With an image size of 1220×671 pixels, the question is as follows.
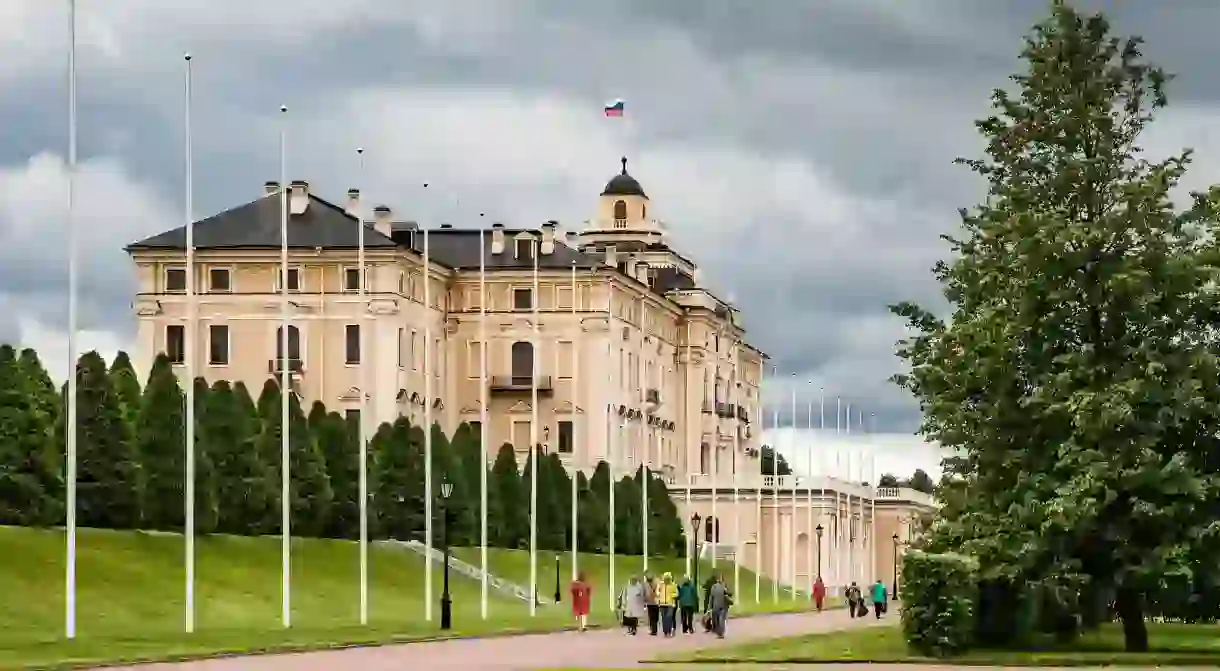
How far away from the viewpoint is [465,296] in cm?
16388

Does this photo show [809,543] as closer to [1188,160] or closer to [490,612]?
[490,612]

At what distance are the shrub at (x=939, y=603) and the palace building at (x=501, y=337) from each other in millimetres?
78981

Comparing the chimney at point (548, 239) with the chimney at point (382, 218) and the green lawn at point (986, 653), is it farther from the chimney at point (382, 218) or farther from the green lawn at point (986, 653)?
the green lawn at point (986, 653)

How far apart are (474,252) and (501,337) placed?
20.4 feet

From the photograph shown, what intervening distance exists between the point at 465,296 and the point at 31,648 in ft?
363

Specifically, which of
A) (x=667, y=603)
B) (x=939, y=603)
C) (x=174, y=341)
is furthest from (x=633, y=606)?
(x=174, y=341)

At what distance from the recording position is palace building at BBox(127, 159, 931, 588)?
150 m

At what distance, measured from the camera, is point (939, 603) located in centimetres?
5250

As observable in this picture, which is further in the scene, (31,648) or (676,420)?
(676,420)

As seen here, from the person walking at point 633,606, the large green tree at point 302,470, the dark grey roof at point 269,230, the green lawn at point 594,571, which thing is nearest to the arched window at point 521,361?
the dark grey roof at point 269,230

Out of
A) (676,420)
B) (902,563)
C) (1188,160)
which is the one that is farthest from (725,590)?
(676,420)

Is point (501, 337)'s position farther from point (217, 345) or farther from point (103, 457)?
point (103, 457)

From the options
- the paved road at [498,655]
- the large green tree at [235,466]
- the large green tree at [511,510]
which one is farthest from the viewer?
the large green tree at [511,510]

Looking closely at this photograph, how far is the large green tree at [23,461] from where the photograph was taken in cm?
7938
